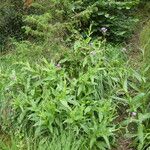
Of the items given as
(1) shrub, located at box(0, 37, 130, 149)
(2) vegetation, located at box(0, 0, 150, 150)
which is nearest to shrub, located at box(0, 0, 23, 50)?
(2) vegetation, located at box(0, 0, 150, 150)

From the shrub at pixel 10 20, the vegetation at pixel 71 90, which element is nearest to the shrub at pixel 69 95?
the vegetation at pixel 71 90

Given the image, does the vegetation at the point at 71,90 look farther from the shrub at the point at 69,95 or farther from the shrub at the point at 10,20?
the shrub at the point at 10,20

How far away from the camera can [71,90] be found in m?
5.16

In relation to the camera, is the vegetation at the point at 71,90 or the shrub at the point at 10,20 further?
the shrub at the point at 10,20

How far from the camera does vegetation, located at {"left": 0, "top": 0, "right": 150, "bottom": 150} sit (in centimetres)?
486

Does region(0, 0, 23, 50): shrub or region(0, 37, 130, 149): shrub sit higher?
region(0, 37, 130, 149): shrub

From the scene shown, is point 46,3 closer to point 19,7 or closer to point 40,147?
point 19,7

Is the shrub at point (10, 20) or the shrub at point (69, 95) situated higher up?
the shrub at point (69, 95)

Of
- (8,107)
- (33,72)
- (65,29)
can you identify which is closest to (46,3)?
(65,29)

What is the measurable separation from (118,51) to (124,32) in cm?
53

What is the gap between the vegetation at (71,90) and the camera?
486cm

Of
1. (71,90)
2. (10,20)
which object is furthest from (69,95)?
(10,20)

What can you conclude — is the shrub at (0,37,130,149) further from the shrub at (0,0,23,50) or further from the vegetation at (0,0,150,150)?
the shrub at (0,0,23,50)

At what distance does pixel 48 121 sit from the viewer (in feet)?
16.0
